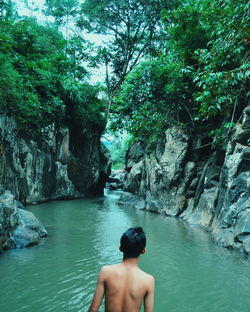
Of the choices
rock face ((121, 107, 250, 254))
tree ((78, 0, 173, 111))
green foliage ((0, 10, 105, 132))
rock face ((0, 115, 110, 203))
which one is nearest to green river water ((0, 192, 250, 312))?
rock face ((121, 107, 250, 254))

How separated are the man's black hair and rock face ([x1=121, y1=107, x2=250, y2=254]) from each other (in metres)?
5.43

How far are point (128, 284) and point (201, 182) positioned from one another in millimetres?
10541

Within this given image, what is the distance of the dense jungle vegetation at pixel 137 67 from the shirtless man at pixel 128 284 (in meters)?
5.25

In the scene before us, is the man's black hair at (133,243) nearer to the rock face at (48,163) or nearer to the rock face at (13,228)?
the rock face at (13,228)

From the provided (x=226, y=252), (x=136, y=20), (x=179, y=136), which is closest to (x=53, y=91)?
(x=179, y=136)

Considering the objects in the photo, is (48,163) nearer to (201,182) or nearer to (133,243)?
(201,182)

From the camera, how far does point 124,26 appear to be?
19703mm

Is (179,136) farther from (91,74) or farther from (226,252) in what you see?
(91,74)

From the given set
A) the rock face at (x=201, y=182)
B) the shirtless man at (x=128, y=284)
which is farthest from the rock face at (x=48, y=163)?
the shirtless man at (x=128, y=284)

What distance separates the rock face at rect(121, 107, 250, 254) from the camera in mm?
7617

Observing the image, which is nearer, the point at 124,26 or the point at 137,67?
the point at 137,67

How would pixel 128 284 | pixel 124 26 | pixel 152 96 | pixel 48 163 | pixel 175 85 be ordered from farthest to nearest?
pixel 124 26
pixel 48 163
pixel 152 96
pixel 175 85
pixel 128 284

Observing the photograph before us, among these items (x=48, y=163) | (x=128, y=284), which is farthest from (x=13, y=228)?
(x=48, y=163)

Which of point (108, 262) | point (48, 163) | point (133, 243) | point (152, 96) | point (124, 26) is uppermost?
point (124, 26)
